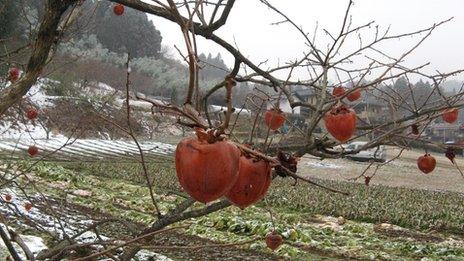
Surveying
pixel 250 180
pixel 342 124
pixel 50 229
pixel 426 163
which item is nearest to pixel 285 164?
pixel 250 180

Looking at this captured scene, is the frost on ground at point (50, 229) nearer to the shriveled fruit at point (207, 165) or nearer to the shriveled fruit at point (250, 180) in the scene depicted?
the shriveled fruit at point (250, 180)

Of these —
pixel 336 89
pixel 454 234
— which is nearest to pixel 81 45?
pixel 454 234

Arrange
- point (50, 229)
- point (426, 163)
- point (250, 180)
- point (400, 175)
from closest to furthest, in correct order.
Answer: point (250, 180) < point (426, 163) < point (50, 229) < point (400, 175)

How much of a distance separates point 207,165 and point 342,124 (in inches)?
43.3

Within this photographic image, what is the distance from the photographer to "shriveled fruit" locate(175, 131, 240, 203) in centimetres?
92

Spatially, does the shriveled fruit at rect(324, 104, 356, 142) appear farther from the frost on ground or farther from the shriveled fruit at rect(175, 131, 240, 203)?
the frost on ground

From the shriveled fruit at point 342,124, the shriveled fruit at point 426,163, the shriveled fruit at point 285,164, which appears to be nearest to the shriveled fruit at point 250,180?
the shriveled fruit at point 285,164

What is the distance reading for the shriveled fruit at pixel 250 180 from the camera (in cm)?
108

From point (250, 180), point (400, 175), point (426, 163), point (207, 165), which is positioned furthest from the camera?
point (400, 175)

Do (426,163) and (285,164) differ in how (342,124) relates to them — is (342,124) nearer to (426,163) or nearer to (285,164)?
(285,164)

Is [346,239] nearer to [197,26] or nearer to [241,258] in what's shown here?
[241,258]

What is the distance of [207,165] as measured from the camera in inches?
36.0

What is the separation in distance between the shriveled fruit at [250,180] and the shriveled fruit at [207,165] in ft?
0.47

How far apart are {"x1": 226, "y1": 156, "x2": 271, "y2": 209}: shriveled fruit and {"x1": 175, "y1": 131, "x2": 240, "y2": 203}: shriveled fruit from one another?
0.14 meters
